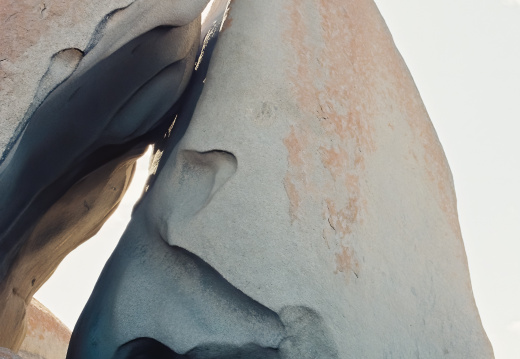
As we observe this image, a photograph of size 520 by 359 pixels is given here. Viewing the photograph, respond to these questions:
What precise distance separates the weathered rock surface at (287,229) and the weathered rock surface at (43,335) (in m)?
0.92

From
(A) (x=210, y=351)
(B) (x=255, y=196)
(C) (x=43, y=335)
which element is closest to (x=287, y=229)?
(B) (x=255, y=196)

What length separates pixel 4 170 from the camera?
1.19 metres

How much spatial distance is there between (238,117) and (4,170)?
1.23 ft

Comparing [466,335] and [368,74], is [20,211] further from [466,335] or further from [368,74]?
[466,335]

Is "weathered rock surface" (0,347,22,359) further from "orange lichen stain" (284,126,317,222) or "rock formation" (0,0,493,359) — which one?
"orange lichen stain" (284,126,317,222)

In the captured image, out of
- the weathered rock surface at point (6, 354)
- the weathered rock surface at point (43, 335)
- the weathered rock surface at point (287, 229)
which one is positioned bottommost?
the weathered rock surface at point (43, 335)

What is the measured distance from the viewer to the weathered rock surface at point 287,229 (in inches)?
50.8

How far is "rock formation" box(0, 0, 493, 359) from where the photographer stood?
129 centimetres

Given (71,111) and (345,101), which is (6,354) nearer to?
(71,111)

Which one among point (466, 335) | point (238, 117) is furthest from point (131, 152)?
point (466, 335)

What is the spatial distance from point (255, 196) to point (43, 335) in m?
1.37

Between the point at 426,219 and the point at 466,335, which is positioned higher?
the point at 426,219

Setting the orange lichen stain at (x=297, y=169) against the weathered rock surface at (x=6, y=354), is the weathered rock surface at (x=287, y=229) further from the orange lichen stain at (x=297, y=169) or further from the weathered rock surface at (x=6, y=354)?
the weathered rock surface at (x=6, y=354)

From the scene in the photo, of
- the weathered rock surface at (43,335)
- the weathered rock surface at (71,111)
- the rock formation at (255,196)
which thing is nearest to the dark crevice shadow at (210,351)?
the rock formation at (255,196)
